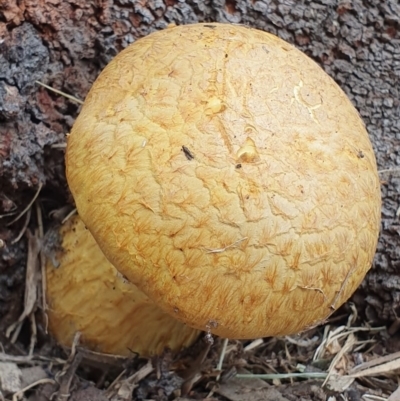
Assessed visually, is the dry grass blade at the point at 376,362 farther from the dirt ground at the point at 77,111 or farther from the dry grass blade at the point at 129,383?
the dry grass blade at the point at 129,383

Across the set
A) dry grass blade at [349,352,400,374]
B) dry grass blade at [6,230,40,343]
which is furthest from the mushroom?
dry grass blade at [349,352,400,374]

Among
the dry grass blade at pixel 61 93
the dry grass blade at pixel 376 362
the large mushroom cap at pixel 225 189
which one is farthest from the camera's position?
the dry grass blade at pixel 376 362

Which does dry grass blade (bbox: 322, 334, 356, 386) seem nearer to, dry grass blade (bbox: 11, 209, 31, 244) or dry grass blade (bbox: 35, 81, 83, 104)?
dry grass blade (bbox: 11, 209, 31, 244)

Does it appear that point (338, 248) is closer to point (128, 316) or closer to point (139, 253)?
point (139, 253)

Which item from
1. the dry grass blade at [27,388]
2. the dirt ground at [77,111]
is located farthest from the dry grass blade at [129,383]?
the dry grass blade at [27,388]

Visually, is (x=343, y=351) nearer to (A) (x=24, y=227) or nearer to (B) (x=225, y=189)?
(B) (x=225, y=189)

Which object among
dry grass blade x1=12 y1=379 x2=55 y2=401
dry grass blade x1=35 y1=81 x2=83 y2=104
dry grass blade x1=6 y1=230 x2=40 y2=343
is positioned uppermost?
dry grass blade x1=35 y1=81 x2=83 y2=104
